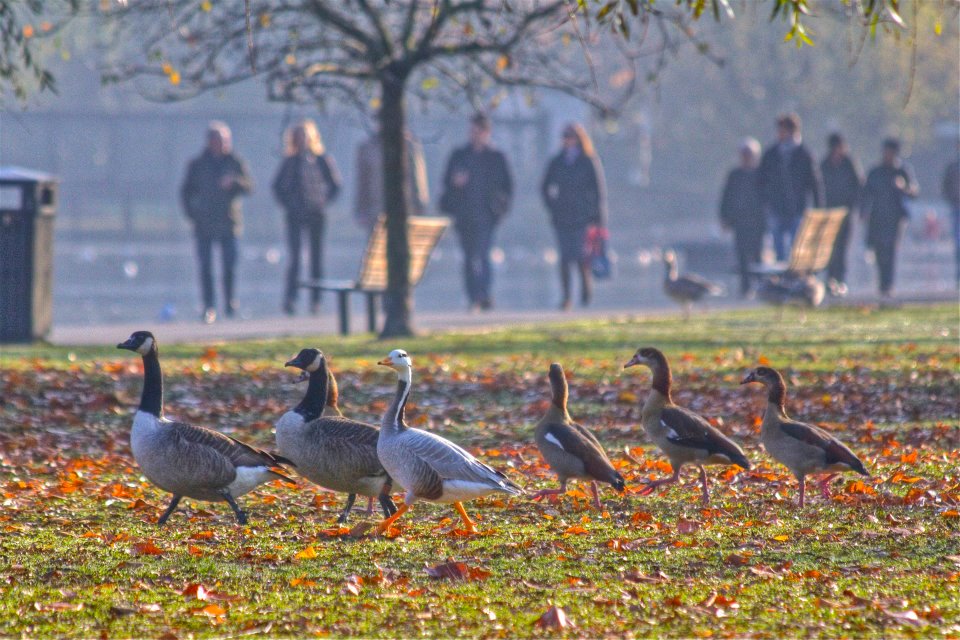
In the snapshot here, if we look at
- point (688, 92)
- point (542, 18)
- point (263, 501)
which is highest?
point (688, 92)

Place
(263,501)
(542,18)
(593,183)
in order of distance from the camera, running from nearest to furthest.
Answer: (263,501) → (542,18) → (593,183)

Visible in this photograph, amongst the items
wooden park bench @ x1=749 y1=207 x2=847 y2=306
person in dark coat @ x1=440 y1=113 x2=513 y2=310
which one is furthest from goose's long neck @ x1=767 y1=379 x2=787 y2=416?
person in dark coat @ x1=440 y1=113 x2=513 y2=310

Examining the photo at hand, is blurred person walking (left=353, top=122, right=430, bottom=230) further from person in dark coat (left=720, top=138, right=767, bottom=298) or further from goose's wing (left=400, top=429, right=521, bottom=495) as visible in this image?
goose's wing (left=400, top=429, right=521, bottom=495)

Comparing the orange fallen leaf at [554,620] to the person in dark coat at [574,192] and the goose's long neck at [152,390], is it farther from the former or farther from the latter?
the person in dark coat at [574,192]

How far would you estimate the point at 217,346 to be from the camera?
1745 centimetres

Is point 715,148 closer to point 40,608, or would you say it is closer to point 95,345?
point 95,345

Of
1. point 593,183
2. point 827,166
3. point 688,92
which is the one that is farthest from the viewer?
point 688,92

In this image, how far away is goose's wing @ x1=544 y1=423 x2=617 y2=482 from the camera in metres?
8.08

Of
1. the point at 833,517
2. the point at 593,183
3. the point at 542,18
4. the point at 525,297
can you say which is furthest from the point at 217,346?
the point at 525,297

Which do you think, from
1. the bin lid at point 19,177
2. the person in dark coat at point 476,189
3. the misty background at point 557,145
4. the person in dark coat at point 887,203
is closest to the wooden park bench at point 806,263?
the person in dark coat at point 476,189

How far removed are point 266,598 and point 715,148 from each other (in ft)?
187

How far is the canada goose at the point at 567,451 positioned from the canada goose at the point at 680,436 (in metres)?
0.43

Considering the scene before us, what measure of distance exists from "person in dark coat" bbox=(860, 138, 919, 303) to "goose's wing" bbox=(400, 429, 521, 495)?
19.3 metres

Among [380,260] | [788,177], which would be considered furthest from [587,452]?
[788,177]
